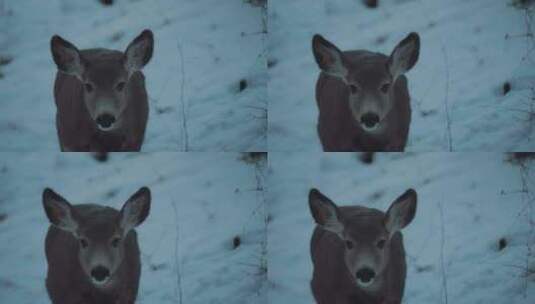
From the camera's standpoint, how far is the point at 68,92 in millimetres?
2637

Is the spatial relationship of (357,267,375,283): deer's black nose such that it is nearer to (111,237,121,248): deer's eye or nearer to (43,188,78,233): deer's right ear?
(111,237,121,248): deer's eye

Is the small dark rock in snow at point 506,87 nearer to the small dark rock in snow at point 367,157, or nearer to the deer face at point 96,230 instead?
the small dark rock in snow at point 367,157

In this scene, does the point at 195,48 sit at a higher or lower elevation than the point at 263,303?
higher

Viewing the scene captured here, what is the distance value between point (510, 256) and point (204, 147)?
1.01 meters

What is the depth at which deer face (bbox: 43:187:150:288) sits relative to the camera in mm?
2619

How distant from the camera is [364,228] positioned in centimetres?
269

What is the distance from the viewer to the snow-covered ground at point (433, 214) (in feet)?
8.93

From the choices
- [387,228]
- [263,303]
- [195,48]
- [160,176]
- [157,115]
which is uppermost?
[195,48]

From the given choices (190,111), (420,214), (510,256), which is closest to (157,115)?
(190,111)

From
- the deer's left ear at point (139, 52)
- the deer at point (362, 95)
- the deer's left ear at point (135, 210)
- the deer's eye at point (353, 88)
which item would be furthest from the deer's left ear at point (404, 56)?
the deer's left ear at point (135, 210)

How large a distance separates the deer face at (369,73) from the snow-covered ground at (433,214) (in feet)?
0.45

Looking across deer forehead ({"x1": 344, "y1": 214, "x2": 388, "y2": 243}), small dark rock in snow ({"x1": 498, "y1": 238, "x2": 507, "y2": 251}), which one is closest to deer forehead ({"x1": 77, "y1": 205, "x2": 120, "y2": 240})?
deer forehead ({"x1": 344, "y1": 214, "x2": 388, "y2": 243})

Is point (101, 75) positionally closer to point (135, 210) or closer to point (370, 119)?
point (135, 210)

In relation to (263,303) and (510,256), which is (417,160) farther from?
(263,303)
